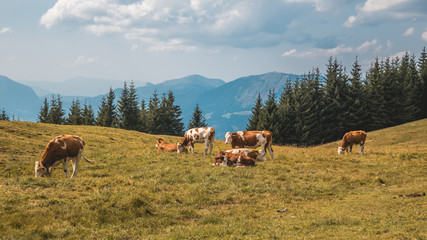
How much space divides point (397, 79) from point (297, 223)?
239 feet

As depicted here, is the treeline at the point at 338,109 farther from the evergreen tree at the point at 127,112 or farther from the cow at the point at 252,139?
the cow at the point at 252,139

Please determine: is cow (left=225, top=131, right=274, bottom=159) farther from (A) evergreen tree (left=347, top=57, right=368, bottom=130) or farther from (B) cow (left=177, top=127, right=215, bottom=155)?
(A) evergreen tree (left=347, top=57, right=368, bottom=130)

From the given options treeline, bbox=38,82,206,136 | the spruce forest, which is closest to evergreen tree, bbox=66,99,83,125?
treeline, bbox=38,82,206,136

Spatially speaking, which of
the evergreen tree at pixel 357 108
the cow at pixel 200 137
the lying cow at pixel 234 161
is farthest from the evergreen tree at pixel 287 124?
the lying cow at pixel 234 161

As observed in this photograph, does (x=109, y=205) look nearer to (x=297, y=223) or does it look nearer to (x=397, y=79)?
(x=297, y=223)

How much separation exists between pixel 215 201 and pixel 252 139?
9880mm

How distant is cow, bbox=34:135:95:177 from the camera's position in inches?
575

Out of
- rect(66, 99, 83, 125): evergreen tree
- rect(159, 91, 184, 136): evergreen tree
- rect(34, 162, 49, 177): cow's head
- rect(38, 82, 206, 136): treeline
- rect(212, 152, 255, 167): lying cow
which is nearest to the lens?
rect(34, 162, 49, 177): cow's head

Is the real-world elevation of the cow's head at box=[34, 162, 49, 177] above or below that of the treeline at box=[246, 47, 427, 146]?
below

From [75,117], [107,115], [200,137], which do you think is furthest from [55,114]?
[200,137]

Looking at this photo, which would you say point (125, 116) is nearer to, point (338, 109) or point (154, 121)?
point (154, 121)

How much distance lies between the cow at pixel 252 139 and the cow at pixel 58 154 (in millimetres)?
9819

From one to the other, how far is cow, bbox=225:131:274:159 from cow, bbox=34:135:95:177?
982 centimetres

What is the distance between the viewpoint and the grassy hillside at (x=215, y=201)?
8.68 meters
